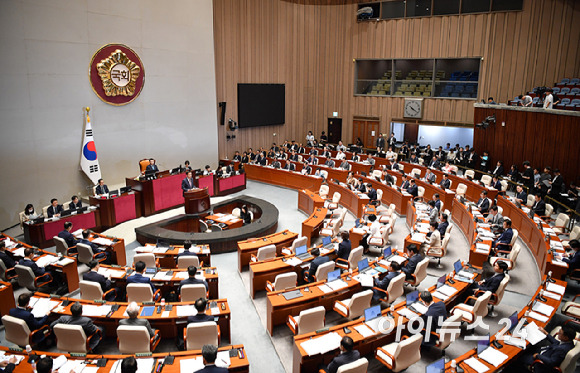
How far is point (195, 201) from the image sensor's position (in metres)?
13.3

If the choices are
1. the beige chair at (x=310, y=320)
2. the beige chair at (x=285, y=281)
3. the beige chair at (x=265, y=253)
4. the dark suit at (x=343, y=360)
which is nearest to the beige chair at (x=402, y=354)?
the dark suit at (x=343, y=360)

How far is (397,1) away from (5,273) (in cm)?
2237

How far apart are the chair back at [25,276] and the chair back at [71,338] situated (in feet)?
8.96

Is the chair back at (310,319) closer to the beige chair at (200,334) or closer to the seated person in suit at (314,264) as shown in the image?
the beige chair at (200,334)

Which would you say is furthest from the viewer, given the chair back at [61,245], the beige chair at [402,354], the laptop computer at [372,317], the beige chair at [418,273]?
the chair back at [61,245]

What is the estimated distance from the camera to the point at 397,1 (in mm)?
22703

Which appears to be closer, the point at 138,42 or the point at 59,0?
the point at 59,0

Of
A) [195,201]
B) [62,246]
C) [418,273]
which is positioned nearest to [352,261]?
[418,273]

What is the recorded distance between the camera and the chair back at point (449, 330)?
6.09m

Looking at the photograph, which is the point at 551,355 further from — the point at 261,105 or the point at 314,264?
the point at 261,105

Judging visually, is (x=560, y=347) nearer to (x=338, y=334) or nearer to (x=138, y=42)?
(x=338, y=334)

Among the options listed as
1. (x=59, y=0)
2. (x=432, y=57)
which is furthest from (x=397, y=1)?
(x=59, y=0)

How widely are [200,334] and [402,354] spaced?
9.65 ft

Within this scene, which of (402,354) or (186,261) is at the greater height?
(186,261)
